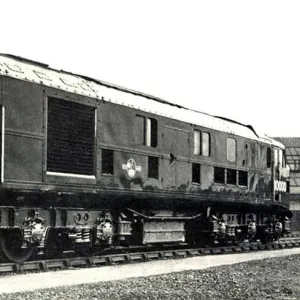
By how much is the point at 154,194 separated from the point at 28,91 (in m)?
5.77

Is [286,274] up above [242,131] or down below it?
below

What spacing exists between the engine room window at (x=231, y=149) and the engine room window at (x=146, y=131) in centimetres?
485

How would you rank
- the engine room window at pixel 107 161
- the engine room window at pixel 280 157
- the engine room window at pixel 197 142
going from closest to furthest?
the engine room window at pixel 107 161, the engine room window at pixel 197 142, the engine room window at pixel 280 157

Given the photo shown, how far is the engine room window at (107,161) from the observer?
17.2 metres

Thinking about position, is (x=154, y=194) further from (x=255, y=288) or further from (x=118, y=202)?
(x=255, y=288)

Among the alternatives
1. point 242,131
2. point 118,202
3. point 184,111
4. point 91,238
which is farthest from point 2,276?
point 242,131

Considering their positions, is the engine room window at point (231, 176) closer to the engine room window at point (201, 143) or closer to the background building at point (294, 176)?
the engine room window at point (201, 143)

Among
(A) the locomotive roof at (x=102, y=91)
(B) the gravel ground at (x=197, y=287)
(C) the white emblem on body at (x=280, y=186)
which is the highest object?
(A) the locomotive roof at (x=102, y=91)

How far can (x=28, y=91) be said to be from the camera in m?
14.7

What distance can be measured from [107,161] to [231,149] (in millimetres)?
7475

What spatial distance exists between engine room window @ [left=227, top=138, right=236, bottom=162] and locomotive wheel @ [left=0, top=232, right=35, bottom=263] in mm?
9977

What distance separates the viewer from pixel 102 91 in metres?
17.5

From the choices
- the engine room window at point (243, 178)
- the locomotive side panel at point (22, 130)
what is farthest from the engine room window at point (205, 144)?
the locomotive side panel at point (22, 130)

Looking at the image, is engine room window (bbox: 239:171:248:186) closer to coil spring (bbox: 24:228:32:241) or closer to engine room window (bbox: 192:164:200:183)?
engine room window (bbox: 192:164:200:183)
